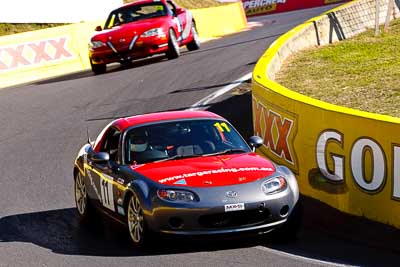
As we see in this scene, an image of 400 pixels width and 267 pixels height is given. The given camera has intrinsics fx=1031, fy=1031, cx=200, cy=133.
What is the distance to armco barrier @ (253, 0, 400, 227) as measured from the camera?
957 cm

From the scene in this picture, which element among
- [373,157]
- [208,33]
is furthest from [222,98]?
[208,33]

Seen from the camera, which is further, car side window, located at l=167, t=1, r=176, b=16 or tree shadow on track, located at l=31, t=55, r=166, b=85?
car side window, located at l=167, t=1, r=176, b=16

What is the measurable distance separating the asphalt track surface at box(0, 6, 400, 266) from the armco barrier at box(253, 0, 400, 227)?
14.9 inches

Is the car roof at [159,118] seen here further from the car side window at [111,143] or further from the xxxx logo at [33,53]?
the xxxx logo at [33,53]

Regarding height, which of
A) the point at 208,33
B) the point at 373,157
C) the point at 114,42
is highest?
the point at 373,157

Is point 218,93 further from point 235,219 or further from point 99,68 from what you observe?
point 235,219

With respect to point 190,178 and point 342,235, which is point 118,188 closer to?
point 190,178

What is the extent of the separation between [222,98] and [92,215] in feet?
26.1

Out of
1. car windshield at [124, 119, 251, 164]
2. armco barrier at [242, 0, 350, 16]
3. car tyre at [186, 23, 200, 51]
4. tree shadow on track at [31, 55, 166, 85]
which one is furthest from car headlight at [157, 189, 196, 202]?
armco barrier at [242, 0, 350, 16]

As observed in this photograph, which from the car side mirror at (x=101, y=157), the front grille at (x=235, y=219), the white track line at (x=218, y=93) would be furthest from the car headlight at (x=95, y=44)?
the front grille at (x=235, y=219)

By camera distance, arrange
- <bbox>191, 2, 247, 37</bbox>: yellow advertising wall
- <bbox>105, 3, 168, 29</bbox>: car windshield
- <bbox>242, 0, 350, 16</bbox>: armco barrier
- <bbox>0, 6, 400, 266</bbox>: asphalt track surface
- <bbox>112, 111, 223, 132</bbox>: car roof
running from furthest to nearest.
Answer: <bbox>242, 0, 350, 16</bbox>: armco barrier → <bbox>191, 2, 247, 37</bbox>: yellow advertising wall → <bbox>105, 3, 168, 29</bbox>: car windshield → <bbox>112, 111, 223, 132</bbox>: car roof → <bbox>0, 6, 400, 266</bbox>: asphalt track surface

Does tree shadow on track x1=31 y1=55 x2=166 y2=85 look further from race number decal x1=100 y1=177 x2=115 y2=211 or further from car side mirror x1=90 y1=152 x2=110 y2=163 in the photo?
car side mirror x1=90 y1=152 x2=110 y2=163

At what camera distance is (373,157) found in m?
9.71

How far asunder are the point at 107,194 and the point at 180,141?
36.1 inches
